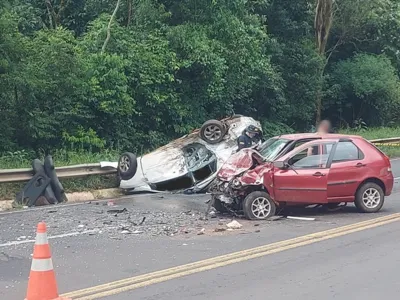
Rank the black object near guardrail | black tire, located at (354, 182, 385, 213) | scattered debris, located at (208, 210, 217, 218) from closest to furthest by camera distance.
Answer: scattered debris, located at (208, 210, 217, 218) → black tire, located at (354, 182, 385, 213) → the black object near guardrail

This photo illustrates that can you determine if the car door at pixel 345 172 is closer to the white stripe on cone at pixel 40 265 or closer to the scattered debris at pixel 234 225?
the scattered debris at pixel 234 225

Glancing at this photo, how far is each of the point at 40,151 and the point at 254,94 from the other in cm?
1249

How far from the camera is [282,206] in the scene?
12695 millimetres

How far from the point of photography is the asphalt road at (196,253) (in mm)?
7363

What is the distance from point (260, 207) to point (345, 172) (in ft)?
5.75

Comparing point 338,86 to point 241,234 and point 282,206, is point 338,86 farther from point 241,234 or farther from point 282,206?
point 241,234

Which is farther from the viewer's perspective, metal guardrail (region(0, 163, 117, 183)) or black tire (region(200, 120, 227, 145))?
black tire (region(200, 120, 227, 145))

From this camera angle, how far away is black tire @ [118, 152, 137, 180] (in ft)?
52.0

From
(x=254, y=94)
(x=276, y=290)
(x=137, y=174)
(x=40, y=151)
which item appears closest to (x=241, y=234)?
(x=276, y=290)

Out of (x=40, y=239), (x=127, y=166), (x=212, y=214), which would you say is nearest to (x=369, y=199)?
(x=212, y=214)

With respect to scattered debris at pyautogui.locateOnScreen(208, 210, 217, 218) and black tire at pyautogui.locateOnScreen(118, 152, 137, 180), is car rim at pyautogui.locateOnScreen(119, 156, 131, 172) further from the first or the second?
scattered debris at pyautogui.locateOnScreen(208, 210, 217, 218)

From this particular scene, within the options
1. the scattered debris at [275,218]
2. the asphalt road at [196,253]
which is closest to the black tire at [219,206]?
the asphalt road at [196,253]

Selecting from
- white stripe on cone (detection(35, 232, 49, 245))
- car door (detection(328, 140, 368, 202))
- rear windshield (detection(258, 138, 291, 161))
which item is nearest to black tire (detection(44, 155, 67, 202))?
rear windshield (detection(258, 138, 291, 161))

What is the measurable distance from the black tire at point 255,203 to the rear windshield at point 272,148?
0.80m
